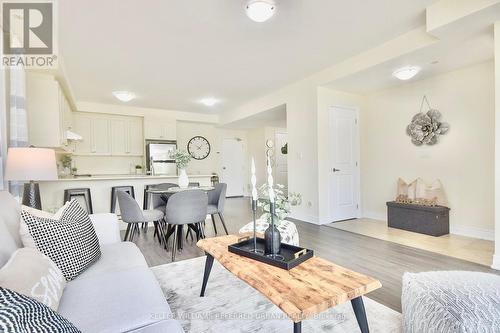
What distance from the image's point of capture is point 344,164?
480 centimetres

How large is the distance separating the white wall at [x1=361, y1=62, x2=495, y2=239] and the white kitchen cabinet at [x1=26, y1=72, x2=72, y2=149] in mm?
5331

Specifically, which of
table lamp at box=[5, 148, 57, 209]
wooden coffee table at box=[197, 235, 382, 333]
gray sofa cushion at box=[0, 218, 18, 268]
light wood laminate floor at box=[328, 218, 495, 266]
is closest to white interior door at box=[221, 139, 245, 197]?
light wood laminate floor at box=[328, 218, 495, 266]

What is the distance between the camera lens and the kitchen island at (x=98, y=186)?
13.1 feet

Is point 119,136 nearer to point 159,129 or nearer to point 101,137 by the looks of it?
point 101,137

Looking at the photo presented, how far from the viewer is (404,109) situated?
14.5 feet

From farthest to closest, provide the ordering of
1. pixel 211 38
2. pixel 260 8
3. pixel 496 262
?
pixel 211 38, pixel 496 262, pixel 260 8

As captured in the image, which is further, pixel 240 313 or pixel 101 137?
pixel 101 137

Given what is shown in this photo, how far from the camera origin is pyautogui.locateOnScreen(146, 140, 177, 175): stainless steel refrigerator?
655 cm

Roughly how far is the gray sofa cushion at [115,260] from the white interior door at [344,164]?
3.59 meters

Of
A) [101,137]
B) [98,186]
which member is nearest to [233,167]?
[101,137]

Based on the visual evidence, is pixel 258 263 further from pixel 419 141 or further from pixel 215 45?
pixel 419 141

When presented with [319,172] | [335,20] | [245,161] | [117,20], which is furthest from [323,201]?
[245,161]

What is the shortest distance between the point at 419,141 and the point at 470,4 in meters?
2.26

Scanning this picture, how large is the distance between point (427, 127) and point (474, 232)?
5.31ft
